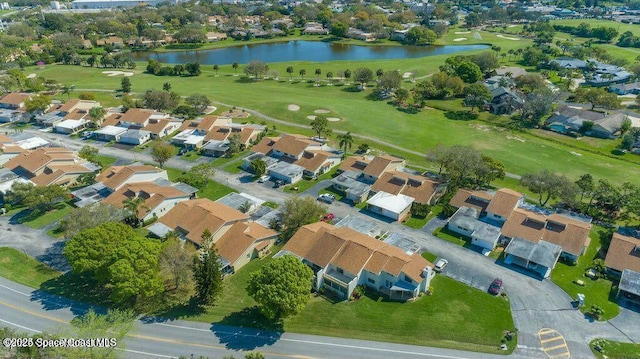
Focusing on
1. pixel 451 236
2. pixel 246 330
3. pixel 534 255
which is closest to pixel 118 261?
pixel 246 330

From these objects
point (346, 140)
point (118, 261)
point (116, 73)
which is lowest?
point (346, 140)

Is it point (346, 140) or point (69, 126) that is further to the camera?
point (69, 126)

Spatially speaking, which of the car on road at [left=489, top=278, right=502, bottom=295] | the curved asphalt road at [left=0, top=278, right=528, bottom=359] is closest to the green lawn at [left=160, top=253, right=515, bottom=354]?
the car on road at [left=489, top=278, right=502, bottom=295]

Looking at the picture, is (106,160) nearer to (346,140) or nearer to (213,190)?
(213,190)

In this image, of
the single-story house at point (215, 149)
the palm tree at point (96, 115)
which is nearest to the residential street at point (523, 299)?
the single-story house at point (215, 149)

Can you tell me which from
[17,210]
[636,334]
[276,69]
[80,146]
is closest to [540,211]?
[636,334]

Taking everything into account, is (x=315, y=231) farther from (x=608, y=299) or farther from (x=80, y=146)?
(x=80, y=146)
